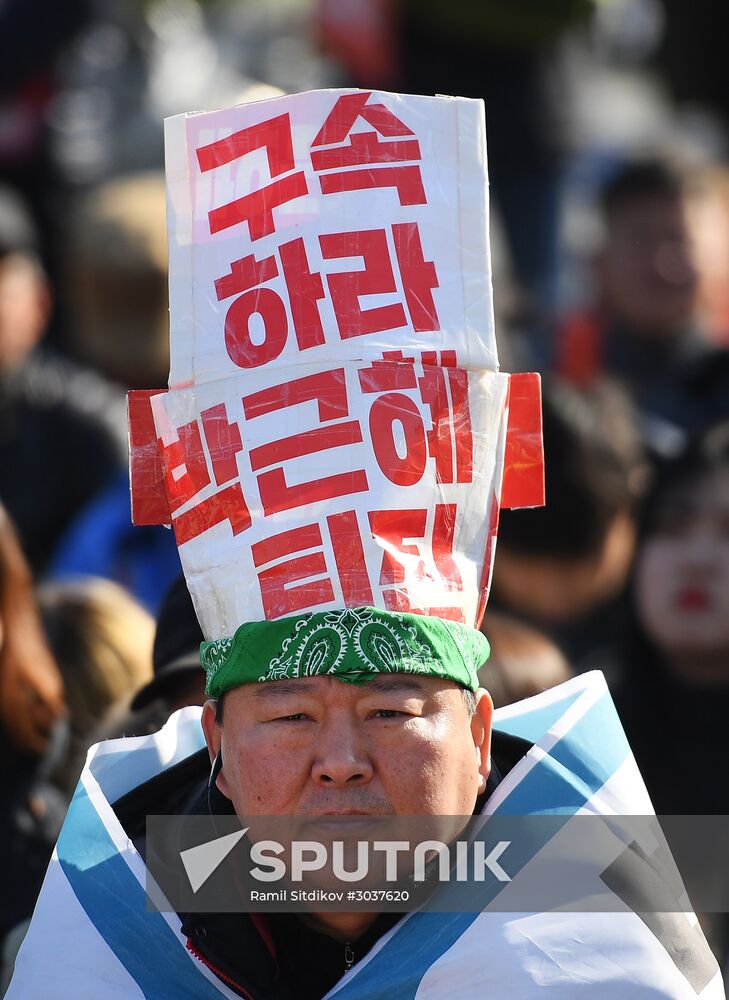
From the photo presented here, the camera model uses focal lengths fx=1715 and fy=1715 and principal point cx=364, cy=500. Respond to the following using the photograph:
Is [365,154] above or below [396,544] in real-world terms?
above

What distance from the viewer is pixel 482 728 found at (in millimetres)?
2555

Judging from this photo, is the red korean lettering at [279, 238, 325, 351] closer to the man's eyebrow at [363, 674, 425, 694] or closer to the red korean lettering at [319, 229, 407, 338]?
the red korean lettering at [319, 229, 407, 338]

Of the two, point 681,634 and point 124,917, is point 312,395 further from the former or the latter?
point 681,634

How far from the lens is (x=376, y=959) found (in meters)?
2.42

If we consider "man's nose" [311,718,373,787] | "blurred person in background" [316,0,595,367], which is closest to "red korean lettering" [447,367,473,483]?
"man's nose" [311,718,373,787]

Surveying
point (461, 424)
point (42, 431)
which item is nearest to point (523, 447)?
point (461, 424)

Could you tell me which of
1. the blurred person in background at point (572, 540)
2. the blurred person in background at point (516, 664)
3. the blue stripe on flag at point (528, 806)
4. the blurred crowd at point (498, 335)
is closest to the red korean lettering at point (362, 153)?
the blue stripe on flag at point (528, 806)

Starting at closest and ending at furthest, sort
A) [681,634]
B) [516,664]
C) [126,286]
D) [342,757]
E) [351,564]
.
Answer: [342,757], [351,564], [516,664], [681,634], [126,286]

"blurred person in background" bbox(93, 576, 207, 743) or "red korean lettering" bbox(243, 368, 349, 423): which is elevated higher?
"red korean lettering" bbox(243, 368, 349, 423)

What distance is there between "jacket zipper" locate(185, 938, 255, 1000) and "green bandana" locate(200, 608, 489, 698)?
0.38 metres

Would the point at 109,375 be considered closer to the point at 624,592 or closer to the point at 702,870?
Result: the point at 624,592

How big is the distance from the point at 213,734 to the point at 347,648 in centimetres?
32

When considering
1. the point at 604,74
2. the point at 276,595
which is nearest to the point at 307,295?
the point at 276,595

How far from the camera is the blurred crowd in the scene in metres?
3.84
